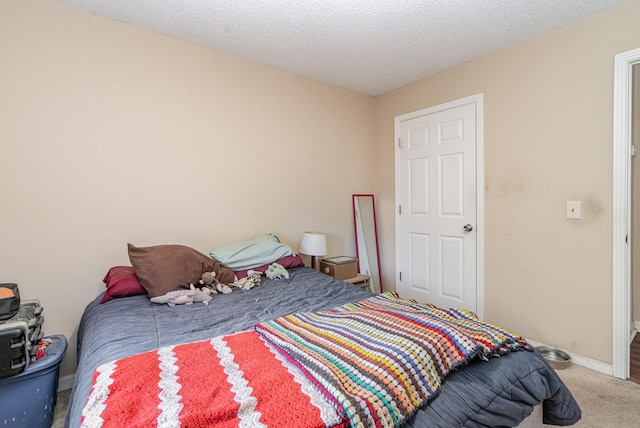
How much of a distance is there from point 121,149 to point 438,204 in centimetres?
280

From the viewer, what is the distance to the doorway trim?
2.04 m

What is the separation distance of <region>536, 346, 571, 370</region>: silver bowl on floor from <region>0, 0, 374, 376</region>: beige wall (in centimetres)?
226

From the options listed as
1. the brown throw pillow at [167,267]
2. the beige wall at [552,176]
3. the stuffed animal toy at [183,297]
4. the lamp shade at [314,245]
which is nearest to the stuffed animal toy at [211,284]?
the brown throw pillow at [167,267]

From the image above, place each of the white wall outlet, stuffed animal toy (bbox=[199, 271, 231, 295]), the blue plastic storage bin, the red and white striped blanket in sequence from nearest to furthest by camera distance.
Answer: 1. the red and white striped blanket
2. the blue plastic storage bin
3. stuffed animal toy (bbox=[199, 271, 231, 295])
4. the white wall outlet

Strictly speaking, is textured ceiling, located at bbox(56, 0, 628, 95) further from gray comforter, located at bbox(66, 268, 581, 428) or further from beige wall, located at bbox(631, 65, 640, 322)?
gray comforter, located at bbox(66, 268, 581, 428)

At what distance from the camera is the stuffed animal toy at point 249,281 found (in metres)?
2.21

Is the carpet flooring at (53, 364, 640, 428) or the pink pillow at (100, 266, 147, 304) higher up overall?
the pink pillow at (100, 266, 147, 304)

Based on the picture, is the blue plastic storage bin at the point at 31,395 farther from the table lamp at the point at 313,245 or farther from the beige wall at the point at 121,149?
the table lamp at the point at 313,245

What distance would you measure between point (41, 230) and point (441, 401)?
241 cm

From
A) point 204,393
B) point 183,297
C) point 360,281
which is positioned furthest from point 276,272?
point 204,393

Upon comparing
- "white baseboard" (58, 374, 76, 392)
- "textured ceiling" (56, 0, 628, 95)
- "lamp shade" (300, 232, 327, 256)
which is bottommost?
"white baseboard" (58, 374, 76, 392)

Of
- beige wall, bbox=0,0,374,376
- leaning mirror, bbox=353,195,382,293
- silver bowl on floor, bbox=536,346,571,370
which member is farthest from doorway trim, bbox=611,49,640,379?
beige wall, bbox=0,0,374,376

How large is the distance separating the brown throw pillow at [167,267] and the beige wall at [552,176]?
7.79ft

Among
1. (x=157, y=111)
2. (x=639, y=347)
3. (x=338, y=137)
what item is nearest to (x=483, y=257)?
(x=639, y=347)
